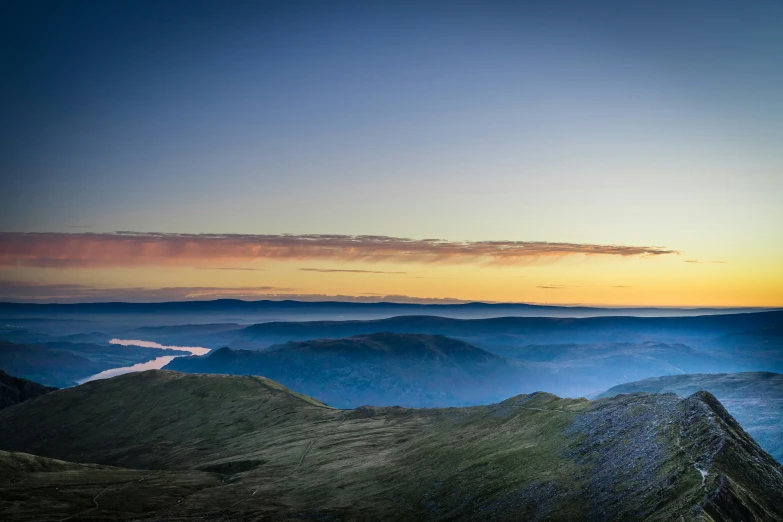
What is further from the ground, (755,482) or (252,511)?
(755,482)

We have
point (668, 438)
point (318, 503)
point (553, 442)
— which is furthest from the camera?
point (318, 503)

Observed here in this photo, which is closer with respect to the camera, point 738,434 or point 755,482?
point 755,482

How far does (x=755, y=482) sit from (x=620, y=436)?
33.0m

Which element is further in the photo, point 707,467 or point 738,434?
point 738,434

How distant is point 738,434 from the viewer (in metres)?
145

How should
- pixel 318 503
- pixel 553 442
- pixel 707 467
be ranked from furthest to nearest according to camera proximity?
pixel 318 503 → pixel 553 442 → pixel 707 467

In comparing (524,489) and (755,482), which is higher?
(755,482)

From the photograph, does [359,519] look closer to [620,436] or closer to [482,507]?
[482,507]

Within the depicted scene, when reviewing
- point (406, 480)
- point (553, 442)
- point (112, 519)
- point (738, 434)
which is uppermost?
point (738, 434)

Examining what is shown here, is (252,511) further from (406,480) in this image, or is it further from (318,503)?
(406,480)

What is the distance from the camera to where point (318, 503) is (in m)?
182

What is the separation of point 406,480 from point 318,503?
26.5 metres

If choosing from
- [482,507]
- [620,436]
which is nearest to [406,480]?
[482,507]

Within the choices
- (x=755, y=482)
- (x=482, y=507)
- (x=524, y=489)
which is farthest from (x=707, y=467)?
(x=482, y=507)
